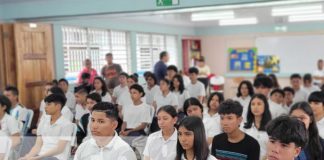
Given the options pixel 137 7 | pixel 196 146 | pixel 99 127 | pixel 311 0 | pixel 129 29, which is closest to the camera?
pixel 196 146

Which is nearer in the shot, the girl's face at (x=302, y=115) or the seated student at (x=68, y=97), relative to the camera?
the girl's face at (x=302, y=115)

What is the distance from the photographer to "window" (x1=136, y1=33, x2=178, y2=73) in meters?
8.85

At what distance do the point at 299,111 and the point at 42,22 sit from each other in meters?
4.44

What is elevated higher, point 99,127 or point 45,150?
point 99,127

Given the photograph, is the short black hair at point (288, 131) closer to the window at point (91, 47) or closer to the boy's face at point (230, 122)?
the boy's face at point (230, 122)

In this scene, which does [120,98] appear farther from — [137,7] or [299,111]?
[299,111]

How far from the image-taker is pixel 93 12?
4793mm

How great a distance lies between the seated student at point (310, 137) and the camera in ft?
7.28

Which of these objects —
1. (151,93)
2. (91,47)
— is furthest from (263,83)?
(91,47)

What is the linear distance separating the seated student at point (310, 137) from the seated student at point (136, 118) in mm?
2215

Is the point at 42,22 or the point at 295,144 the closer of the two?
the point at 295,144

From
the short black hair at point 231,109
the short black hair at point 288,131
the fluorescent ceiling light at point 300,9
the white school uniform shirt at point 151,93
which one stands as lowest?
the white school uniform shirt at point 151,93

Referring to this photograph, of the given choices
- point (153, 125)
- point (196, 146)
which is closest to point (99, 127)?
point (196, 146)

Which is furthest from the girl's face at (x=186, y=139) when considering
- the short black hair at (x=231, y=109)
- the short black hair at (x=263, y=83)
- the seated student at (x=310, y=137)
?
the short black hair at (x=263, y=83)
